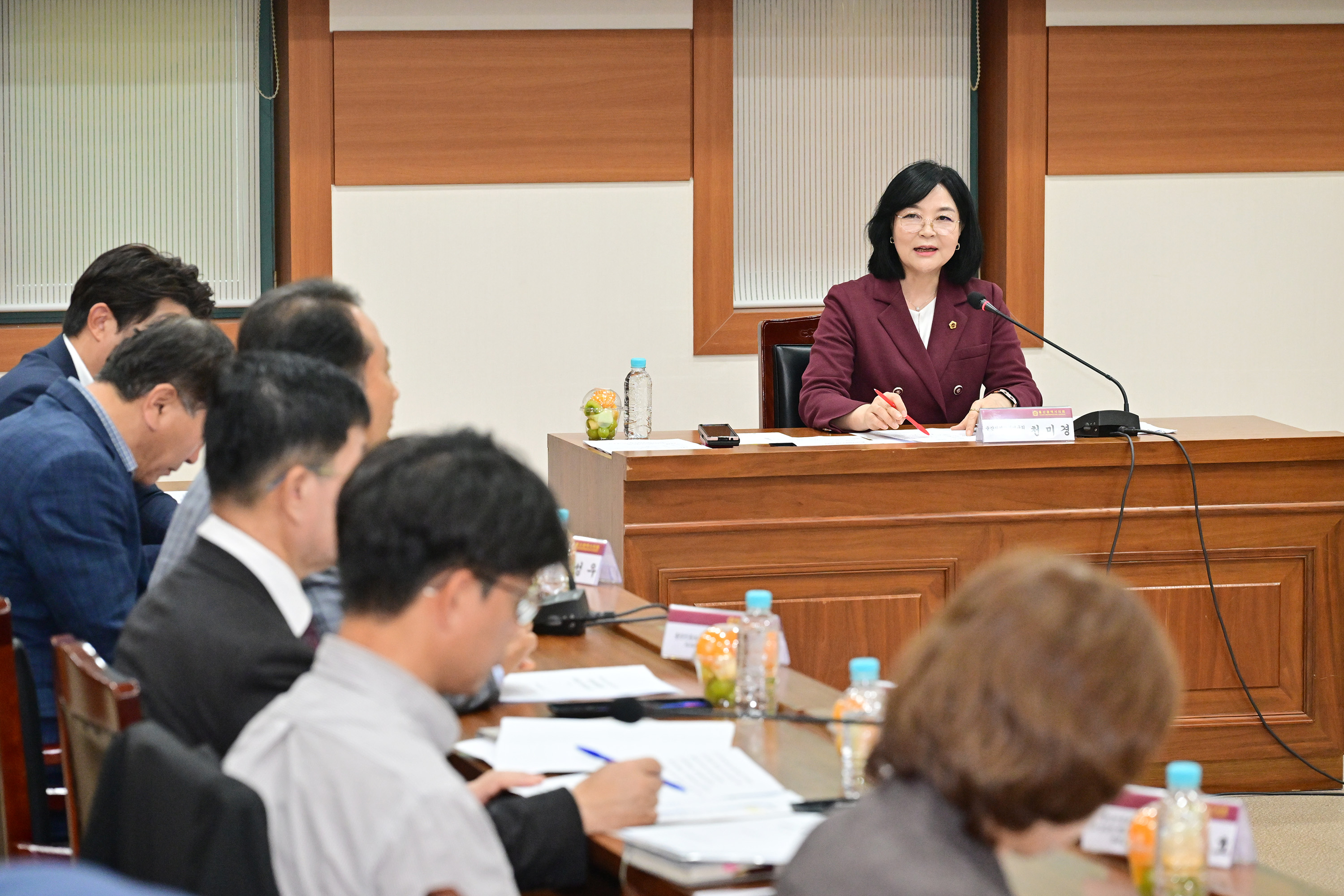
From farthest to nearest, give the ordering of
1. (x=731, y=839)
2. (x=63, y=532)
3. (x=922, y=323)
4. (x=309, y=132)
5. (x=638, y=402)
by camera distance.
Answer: (x=309, y=132), (x=638, y=402), (x=922, y=323), (x=63, y=532), (x=731, y=839)

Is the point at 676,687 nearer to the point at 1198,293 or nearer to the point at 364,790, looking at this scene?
the point at 364,790

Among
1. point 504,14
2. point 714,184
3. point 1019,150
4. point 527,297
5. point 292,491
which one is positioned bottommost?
point 292,491

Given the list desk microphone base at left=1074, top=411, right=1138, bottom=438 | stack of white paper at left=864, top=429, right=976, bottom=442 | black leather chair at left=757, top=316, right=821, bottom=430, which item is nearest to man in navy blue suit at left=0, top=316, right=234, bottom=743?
stack of white paper at left=864, top=429, right=976, bottom=442

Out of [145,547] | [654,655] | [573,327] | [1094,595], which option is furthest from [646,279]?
[1094,595]

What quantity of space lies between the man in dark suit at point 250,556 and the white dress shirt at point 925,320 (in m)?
2.55

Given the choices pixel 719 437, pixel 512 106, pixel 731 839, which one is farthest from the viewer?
pixel 512 106

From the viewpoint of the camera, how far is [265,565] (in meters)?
1.67

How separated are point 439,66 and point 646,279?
3.51 ft

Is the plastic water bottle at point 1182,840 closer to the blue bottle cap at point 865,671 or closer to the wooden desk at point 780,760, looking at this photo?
the wooden desk at point 780,760

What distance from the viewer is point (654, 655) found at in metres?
2.21

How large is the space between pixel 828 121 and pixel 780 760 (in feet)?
13.9

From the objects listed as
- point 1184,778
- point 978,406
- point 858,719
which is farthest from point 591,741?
point 978,406

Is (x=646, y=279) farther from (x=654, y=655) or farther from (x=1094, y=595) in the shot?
(x=1094, y=595)

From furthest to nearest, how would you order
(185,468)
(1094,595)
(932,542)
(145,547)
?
1. (185,468)
2. (932,542)
3. (145,547)
4. (1094,595)
